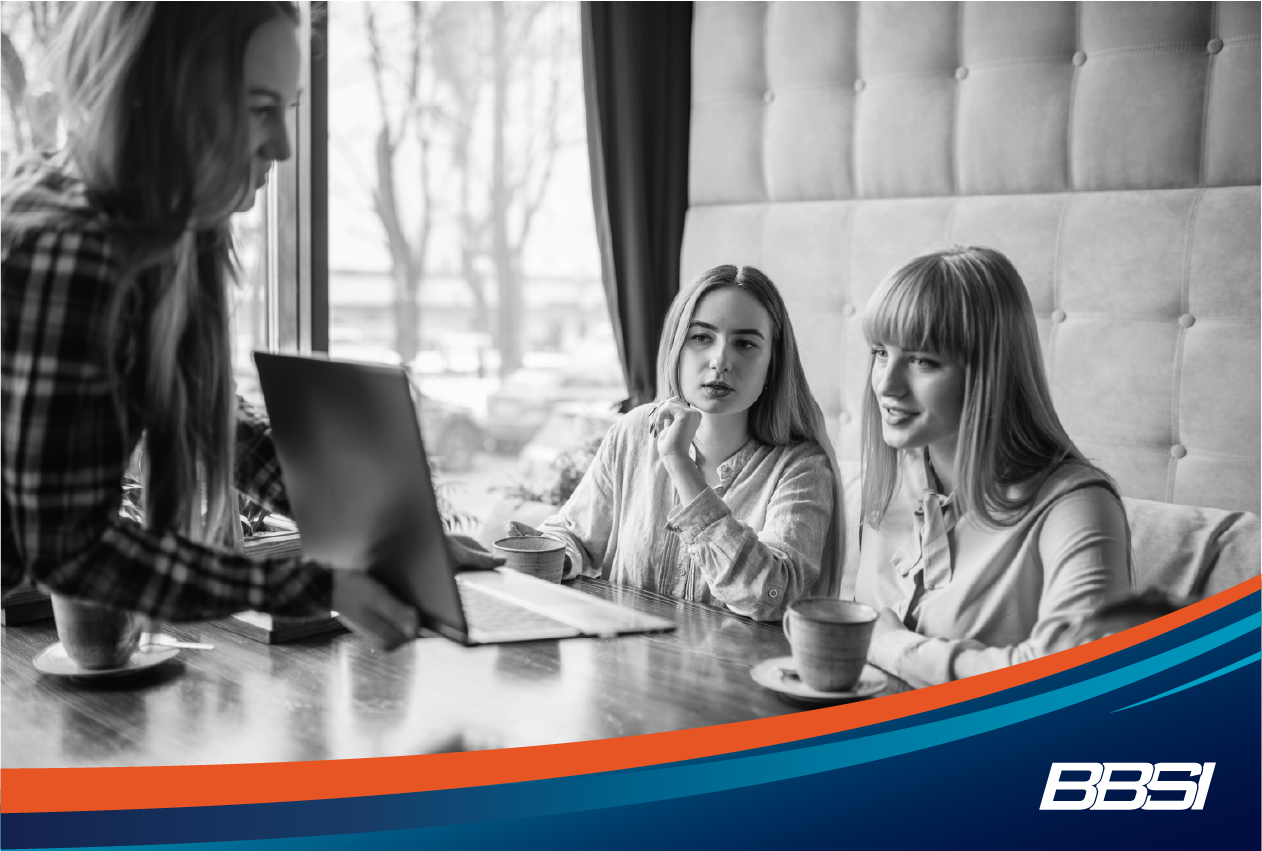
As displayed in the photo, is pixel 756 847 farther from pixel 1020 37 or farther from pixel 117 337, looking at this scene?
pixel 1020 37

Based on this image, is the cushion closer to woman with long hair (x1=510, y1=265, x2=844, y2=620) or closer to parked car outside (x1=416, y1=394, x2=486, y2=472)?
woman with long hair (x1=510, y1=265, x2=844, y2=620)

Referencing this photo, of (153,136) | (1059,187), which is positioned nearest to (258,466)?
(153,136)

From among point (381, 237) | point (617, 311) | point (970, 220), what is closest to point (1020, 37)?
point (970, 220)

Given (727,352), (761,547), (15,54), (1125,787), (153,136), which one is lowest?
(1125,787)

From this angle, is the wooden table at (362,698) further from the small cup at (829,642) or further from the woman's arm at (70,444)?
the woman's arm at (70,444)

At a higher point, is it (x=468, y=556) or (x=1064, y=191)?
(x=1064, y=191)

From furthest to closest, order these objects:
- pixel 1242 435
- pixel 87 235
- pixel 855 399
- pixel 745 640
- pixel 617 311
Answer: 1. pixel 617 311
2. pixel 855 399
3. pixel 1242 435
4. pixel 745 640
5. pixel 87 235

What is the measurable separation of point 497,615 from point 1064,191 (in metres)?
1.74

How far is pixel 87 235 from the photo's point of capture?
0.93 meters

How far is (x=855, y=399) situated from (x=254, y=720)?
1.89 meters

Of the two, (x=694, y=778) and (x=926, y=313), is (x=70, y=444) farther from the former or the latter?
(x=926, y=313)

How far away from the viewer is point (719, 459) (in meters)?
1.89

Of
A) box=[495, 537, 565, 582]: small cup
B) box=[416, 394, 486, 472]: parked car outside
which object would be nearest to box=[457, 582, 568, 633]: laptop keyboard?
box=[495, 537, 565, 582]: small cup

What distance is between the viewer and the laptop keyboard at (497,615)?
1318mm
